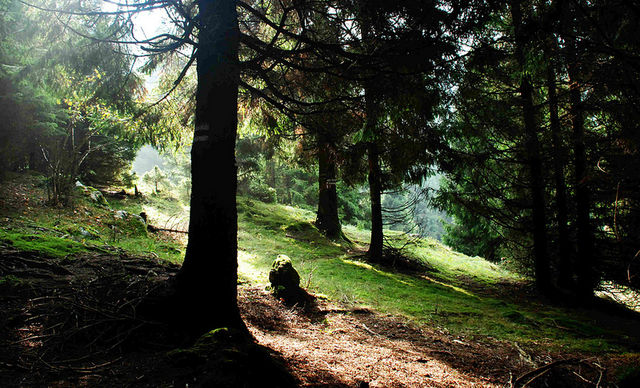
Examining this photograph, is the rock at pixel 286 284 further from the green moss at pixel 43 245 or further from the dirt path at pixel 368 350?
the green moss at pixel 43 245

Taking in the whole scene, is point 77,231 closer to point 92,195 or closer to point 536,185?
point 92,195

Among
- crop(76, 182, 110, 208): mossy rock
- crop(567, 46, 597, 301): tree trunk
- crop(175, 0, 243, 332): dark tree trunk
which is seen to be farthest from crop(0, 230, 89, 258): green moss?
crop(567, 46, 597, 301): tree trunk

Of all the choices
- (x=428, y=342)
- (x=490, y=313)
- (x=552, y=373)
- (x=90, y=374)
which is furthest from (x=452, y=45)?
(x=490, y=313)

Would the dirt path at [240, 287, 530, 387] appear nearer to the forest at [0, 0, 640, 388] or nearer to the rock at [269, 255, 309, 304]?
the forest at [0, 0, 640, 388]

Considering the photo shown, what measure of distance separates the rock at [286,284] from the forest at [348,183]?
A: 0.09ft

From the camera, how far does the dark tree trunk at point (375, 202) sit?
852 centimetres

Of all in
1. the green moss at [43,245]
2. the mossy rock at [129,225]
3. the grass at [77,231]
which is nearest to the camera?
the green moss at [43,245]

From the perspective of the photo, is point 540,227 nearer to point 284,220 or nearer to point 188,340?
point 188,340

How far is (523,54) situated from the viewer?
393cm

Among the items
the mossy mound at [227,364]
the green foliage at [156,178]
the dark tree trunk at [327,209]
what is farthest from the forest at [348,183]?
the green foliage at [156,178]

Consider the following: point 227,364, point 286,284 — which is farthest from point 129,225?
point 227,364

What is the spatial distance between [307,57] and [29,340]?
4248mm

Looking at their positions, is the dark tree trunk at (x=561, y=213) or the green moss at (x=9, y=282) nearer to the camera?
the green moss at (x=9, y=282)

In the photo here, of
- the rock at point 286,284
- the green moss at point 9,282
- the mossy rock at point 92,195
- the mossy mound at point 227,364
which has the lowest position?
the rock at point 286,284
